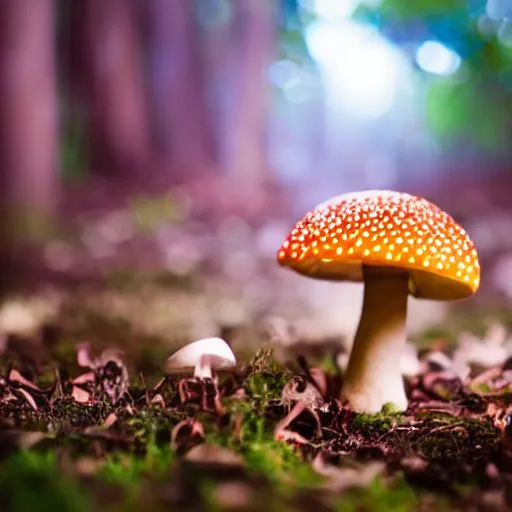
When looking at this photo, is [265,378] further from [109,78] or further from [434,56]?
[109,78]

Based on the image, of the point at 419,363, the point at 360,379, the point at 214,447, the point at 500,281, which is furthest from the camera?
the point at 500,281

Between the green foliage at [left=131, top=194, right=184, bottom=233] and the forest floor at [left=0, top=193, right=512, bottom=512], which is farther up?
the green foliage at [left=131, top=194, right=184, bottom=233]

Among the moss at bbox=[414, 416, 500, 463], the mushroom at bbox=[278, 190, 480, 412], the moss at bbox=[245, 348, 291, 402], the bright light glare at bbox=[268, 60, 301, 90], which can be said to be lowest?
the moss at bbox=[414, 416, 500, 463]

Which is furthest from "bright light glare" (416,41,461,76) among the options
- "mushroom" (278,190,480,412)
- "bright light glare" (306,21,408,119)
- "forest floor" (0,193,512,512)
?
"mushroom" (278,190,480,412)

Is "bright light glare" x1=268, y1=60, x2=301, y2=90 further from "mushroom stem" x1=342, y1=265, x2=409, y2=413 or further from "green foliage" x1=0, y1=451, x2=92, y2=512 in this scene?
"green foliage" x1=0, y1=451, x2=92, y2=512

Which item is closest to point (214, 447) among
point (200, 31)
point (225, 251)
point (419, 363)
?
point (419, 363)

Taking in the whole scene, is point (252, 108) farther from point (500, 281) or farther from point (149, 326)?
point (149, 326)

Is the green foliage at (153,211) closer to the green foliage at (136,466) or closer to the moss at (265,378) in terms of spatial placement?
the moss at (265,378)

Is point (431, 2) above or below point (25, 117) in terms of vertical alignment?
above

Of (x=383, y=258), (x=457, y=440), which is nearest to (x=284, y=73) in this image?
(x=383, y=258)
